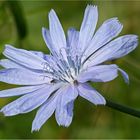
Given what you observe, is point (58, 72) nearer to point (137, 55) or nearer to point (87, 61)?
point (87, 61)

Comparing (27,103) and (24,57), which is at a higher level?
(24,57)

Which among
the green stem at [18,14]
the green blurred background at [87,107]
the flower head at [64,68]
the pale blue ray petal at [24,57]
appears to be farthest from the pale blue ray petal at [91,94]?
the green stem at [18,14]

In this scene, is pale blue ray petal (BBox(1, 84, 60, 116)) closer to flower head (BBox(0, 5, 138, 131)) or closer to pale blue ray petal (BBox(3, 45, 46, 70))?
flower head (BBox(0, 5, 138, 131))

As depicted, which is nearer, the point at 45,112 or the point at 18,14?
the point at 45,112

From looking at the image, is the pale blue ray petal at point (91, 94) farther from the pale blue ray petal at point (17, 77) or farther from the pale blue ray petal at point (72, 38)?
the pale blue ray petal at point (72, 38)

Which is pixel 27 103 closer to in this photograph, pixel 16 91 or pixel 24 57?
pixel 16 91

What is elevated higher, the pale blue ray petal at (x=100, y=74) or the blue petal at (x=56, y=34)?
the blue petal at (x=56, y=34)

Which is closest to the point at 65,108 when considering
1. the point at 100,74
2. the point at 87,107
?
the point at 100,74

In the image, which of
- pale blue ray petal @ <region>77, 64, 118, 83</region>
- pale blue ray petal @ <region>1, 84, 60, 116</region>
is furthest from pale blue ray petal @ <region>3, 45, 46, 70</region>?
pale blue ray petal @ <region>77, 64, 118, 83</region>
